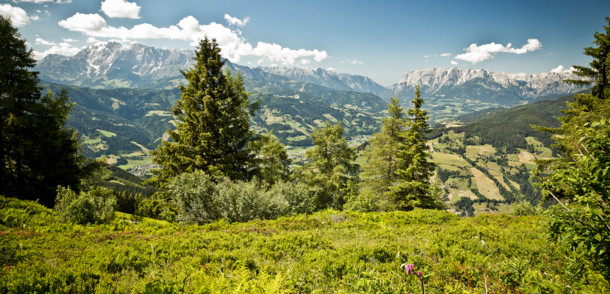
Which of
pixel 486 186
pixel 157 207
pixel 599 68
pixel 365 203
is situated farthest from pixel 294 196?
pixel 486 186

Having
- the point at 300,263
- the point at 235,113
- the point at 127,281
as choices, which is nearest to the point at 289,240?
the point at 300,263

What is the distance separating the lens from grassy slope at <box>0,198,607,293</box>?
152 inches

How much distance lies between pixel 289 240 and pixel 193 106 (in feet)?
50.9

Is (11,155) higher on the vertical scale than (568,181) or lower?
lower

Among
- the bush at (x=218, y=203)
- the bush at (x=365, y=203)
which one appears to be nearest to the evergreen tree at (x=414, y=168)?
the bush at (x=365, y=203)

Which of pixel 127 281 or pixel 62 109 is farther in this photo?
pixel 62 109

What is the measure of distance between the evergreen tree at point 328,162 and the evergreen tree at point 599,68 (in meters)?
18.9

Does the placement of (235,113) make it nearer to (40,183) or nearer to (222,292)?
(40,183)

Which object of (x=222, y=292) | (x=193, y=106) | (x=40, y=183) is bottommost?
(x=40, y=183)

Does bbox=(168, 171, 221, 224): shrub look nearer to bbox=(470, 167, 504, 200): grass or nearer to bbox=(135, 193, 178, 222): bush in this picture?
bbox=(135, 193, 178, 222): bush

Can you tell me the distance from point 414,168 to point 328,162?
9559mm

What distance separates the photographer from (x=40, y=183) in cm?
1608

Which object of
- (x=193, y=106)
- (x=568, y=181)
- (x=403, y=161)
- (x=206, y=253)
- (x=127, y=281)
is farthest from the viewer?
(x=403, y=161)

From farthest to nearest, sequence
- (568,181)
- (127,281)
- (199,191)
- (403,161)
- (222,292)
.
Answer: (403,161)
(199,191)
(127,281)
(568,181)
(222,292)
